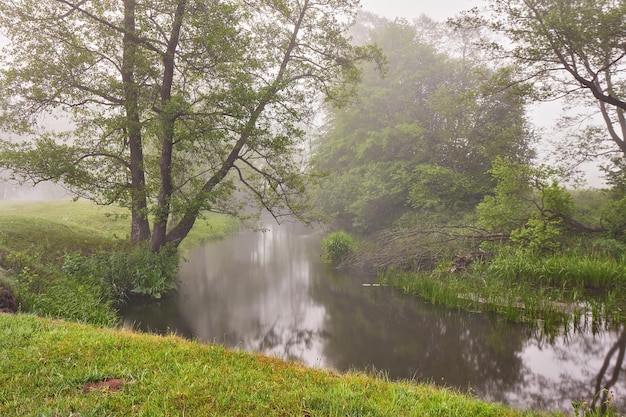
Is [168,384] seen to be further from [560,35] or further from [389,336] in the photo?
[560,35]

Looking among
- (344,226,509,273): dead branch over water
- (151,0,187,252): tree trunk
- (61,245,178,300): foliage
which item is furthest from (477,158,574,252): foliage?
(61,245,178,300): foliage

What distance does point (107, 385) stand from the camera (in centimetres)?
376

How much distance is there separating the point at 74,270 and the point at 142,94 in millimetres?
5989

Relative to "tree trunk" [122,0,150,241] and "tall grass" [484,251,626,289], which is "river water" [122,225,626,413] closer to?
"tall grass" [484,251,626,289]

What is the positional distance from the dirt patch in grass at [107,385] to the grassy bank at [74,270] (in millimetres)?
4751

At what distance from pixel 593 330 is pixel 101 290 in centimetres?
1256

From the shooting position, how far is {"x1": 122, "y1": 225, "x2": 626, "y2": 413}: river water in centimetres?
632

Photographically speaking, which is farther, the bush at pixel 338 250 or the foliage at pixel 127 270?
the bush at pixel 338 250

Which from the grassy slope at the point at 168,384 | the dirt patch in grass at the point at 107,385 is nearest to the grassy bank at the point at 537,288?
the grassy slope at the point at 168,384

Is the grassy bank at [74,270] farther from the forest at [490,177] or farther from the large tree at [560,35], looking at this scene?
the large tree at [560,35]

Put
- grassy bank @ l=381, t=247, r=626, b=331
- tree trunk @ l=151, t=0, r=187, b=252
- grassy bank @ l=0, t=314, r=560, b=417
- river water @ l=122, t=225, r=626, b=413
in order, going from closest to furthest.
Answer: grassy bank @ l=0, t=314, r=560, b=417, river water @ l=122, t=225, r=626, b=413, grassy bank @ l=381, t=247, r=626, b=331, tree trunk @ l=151, t=0, r=187, b=252

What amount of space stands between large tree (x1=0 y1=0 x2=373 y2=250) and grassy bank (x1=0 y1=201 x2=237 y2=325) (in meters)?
1.32

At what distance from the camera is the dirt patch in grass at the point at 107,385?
3603 millimetres

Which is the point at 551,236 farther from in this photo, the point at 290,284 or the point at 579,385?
the point at 290,284
